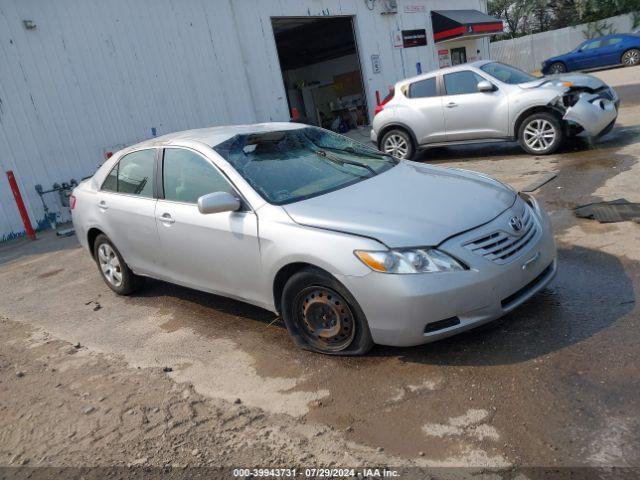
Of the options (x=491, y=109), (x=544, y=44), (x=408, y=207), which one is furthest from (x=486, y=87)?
(x=544, y=44)

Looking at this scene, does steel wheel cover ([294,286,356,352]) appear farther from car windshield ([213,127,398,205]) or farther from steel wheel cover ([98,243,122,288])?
steel wheel cover ([98,243,122,288])

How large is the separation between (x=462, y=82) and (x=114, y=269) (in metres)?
6.67

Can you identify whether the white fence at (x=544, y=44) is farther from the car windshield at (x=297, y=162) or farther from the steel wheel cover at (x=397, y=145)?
the car windshield at (x=297, y=162)

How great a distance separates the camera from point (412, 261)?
10.0 ft

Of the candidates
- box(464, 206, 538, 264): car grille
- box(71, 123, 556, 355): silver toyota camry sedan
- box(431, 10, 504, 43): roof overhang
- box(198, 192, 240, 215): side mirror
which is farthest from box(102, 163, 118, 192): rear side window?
box(431, 10, 504, 43): roof overhang

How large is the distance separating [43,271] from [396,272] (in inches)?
228

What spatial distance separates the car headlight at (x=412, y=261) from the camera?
9.99 ft

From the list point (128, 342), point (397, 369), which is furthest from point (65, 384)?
point (397, 369)

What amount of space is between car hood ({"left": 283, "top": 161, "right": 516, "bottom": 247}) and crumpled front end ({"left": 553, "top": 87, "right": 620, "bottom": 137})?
16.3ft

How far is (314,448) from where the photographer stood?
107 inches

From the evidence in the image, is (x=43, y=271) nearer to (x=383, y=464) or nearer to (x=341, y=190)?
(x=341, y=190)

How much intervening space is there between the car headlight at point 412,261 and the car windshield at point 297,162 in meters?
0.88

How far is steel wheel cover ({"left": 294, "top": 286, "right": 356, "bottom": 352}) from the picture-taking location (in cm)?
332

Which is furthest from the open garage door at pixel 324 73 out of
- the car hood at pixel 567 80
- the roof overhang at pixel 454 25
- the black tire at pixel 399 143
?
the car hood at pixel 567 80
